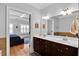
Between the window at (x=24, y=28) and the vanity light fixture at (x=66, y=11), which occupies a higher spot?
the vanity light fixture at (x=66, y=11)

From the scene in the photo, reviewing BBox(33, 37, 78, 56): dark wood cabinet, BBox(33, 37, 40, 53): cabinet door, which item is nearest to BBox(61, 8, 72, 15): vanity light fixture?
BBox(33, 37, 78, 56): dark wood cabinet

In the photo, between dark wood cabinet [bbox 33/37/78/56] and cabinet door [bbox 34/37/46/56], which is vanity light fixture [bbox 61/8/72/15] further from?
cabinet door [bbox 34/37/46/56]

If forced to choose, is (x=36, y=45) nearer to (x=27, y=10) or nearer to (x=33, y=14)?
(x=33, y=14)

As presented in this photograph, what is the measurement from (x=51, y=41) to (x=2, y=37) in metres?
1.25

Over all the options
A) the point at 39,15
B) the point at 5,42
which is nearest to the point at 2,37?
the point at 5,42

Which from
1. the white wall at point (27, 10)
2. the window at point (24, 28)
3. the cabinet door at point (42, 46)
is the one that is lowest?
the cabinet door at point (42, 46)

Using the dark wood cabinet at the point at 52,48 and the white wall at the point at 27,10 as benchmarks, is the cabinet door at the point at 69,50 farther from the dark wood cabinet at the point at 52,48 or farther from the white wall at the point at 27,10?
the white wall at the point at 27,10

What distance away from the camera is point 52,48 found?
2441mm

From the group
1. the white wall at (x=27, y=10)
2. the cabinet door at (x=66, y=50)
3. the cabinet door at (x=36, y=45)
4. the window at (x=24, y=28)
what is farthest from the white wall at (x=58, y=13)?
the cabinet door at (x=36, y=45)

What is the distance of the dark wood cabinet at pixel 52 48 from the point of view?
73.5 inches

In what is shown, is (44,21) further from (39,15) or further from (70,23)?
(70,23)

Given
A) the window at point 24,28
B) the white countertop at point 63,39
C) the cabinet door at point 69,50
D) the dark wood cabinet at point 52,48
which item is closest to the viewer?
the cabinet door at point 69,50

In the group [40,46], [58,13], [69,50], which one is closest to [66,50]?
[69,50]

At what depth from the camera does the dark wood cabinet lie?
1868mm
